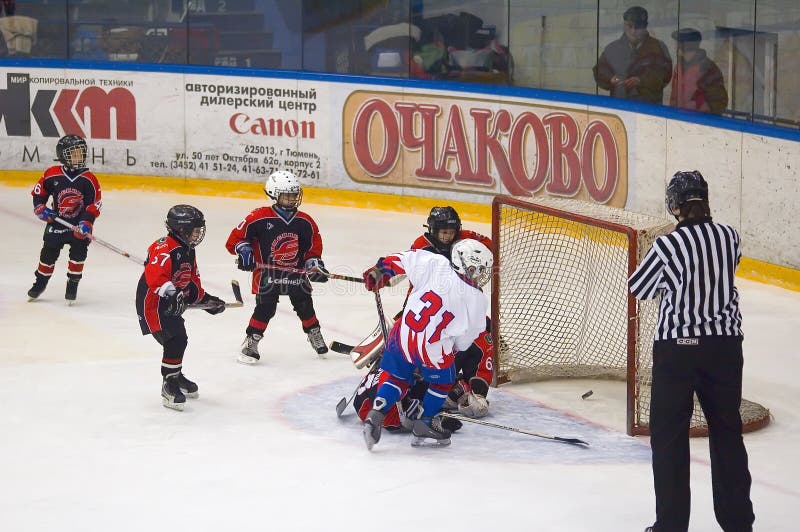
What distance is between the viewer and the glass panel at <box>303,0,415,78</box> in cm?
1143

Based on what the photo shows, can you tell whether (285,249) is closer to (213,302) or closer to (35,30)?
(213,302)

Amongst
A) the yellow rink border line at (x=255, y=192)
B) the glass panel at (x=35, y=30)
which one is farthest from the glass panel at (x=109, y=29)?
the yellow rink border line at (x=255, y=192)

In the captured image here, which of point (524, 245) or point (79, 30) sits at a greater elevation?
point (79, 30)

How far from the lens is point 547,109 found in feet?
34.5

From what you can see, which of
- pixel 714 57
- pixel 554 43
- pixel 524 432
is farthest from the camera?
pixel 554 43

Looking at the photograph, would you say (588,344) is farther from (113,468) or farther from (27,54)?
(27,54)

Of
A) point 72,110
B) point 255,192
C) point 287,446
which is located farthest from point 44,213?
point 72,110

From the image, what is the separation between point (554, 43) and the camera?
10.8 m

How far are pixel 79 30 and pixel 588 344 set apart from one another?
6928mm

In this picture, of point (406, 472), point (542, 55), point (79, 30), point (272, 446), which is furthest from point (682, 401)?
point (79, 30)

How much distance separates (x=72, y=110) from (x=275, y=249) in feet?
19.2

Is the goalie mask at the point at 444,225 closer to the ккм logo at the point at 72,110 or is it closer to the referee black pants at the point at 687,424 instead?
the referee black pants at the point at 687,424

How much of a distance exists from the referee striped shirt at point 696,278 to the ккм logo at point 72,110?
831cm

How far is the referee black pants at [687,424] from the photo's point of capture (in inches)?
174
